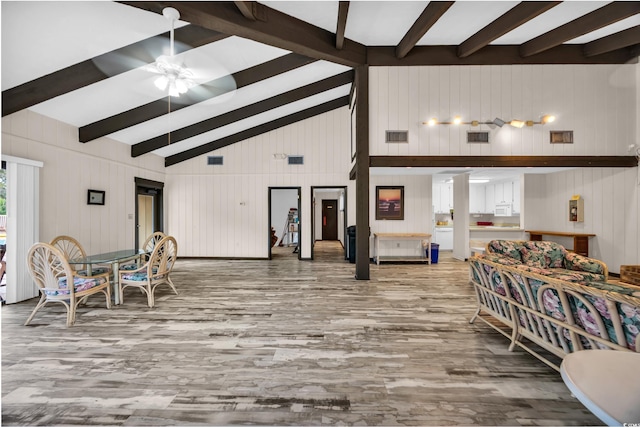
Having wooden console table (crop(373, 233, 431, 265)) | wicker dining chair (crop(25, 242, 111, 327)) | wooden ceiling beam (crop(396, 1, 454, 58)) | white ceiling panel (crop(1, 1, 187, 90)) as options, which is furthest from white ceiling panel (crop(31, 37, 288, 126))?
wooden console table (crop(373, 233, 431, 265))

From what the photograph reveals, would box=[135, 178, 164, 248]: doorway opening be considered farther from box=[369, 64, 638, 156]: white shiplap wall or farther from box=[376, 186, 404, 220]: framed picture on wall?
box=[376, 186, 404, 220]: framed picture on wall

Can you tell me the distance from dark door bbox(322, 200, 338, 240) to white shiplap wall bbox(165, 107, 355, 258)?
495 cm

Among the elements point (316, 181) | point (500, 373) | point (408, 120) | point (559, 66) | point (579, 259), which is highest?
point (559, 66)

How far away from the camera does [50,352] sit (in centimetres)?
256

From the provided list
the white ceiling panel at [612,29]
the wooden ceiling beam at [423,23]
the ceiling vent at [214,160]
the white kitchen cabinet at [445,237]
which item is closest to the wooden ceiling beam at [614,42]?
the white ceiling panel at [612,29]

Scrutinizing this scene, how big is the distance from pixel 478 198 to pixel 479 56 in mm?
5379

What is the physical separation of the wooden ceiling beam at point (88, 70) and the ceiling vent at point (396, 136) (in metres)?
3.22

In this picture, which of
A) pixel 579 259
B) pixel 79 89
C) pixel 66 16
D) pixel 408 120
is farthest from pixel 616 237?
pixel 79 89

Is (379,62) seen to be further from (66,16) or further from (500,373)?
(500,373)

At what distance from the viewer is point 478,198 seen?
927 cm

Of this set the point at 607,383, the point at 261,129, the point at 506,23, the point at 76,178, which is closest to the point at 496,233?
the point at 506,23

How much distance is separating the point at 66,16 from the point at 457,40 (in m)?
5.70

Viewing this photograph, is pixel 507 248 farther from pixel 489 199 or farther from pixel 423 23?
pixel 489 199

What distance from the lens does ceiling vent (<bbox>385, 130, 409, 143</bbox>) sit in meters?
5.23
